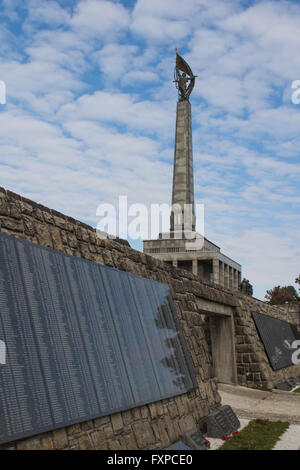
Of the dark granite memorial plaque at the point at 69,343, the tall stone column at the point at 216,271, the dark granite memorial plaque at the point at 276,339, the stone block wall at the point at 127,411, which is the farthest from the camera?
the tall stone column at the point at 216,271

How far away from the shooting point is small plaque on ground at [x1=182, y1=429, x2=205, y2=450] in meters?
8.51

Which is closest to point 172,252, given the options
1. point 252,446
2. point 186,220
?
point 186,220

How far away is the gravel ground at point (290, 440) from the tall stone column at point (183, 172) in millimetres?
32216

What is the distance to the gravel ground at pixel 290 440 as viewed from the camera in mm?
9266

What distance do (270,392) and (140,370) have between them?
11.8 meters

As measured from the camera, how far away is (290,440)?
392 inches

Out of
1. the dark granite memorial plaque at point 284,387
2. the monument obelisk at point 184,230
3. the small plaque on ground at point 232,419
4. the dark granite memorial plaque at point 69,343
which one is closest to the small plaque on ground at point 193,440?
the dark granite memorial plaque at point 69,343

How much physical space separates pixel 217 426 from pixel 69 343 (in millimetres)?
5259

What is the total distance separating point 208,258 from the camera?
143 ft

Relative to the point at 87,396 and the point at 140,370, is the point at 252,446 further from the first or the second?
the point at 87,396

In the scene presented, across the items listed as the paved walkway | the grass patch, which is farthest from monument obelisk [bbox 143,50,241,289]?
the grass patch

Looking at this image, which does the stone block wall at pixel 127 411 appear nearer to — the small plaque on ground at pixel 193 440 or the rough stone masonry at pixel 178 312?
the rough stone masonry at pixel 178 312

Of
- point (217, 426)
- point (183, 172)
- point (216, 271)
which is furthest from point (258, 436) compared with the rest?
point (183, 172)

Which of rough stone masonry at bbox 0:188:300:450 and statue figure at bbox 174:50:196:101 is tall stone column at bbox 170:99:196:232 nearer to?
statue figure at bbox 174:50:196:101
